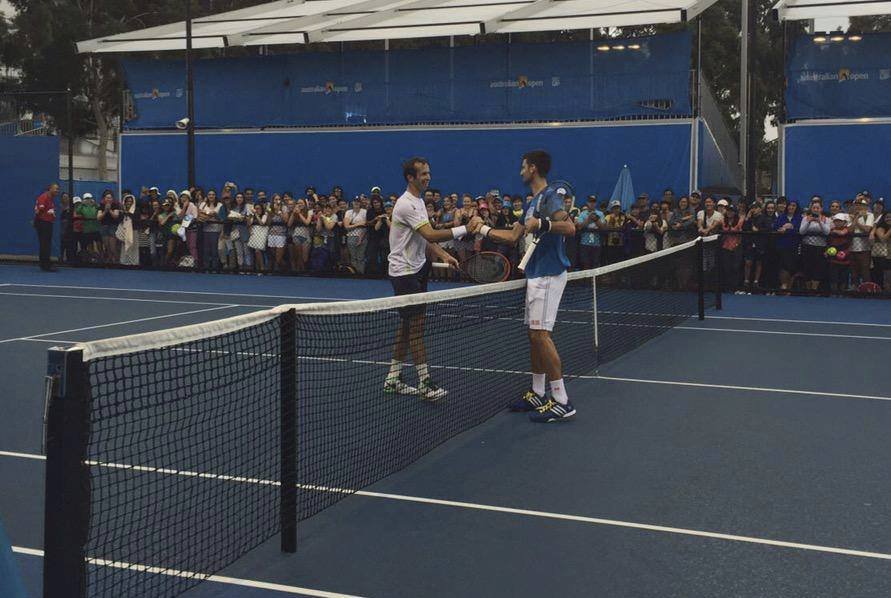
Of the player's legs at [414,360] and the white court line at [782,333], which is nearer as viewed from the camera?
the player's legs at [414,360]

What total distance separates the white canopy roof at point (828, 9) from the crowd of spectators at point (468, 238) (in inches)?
150

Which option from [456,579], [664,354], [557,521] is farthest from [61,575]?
[664,354]

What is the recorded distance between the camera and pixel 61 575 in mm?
3514

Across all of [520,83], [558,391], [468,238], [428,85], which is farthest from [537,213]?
[428,85]

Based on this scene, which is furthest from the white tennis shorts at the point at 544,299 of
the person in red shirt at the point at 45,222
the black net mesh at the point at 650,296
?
the person in red shirt at the point at 45,222

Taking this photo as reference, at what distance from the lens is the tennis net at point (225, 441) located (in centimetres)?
360

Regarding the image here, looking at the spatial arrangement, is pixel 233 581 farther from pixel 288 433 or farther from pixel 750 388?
pixel 750 388

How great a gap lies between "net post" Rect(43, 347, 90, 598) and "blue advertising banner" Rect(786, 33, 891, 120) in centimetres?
2175

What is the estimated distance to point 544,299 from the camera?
7828 millimetres

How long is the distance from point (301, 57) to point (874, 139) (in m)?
14.5

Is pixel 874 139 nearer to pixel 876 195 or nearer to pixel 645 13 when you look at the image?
pixel 876 195

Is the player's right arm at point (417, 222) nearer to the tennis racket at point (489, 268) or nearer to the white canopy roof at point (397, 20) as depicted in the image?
the tennis racket at point (489, 268)

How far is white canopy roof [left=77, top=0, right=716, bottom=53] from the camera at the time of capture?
23.6 m

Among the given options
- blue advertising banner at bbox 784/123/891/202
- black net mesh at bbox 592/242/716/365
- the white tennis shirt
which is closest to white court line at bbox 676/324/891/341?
black net mesh at bbox 592/242/716/365
